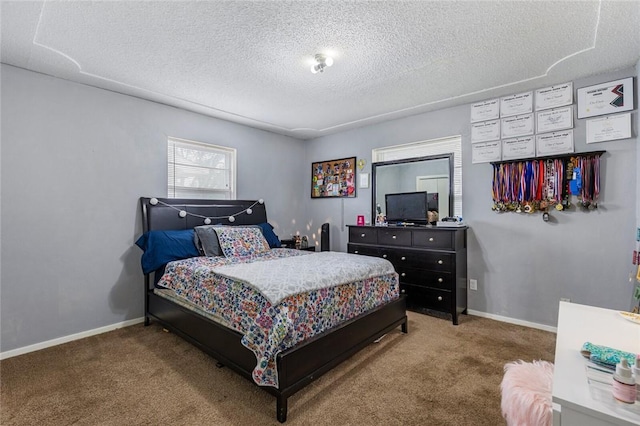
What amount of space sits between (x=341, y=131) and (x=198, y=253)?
2929 mm

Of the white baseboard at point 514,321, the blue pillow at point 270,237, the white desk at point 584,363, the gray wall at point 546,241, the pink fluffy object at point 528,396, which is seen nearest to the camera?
the white desk at point 584,363

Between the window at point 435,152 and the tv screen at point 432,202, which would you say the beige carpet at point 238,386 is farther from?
the window at point 435,152

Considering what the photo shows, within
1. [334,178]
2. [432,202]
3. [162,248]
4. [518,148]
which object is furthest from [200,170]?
[518,148]

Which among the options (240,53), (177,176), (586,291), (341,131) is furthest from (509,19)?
(177,176)

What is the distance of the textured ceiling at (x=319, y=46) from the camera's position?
6.32 ft

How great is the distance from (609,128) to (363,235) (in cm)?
270

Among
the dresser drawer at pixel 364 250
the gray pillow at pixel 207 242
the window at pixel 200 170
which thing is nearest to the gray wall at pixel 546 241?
the dresser drawer at pixel 364 250

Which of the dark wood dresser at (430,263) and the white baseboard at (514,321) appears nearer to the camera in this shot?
the white baseboard at (514,321)

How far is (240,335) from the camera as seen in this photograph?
2006mm

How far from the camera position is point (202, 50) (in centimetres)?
241

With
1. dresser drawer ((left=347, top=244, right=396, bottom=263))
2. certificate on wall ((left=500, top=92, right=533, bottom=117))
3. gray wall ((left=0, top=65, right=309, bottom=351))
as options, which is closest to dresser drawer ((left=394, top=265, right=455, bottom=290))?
dresser drawer ((left=347, top=244, right=396, bottom=263))

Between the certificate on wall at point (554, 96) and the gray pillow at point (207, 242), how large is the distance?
3770mm

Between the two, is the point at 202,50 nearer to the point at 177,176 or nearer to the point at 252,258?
the point at 177,176

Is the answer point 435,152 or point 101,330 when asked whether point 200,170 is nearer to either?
point 101,330
